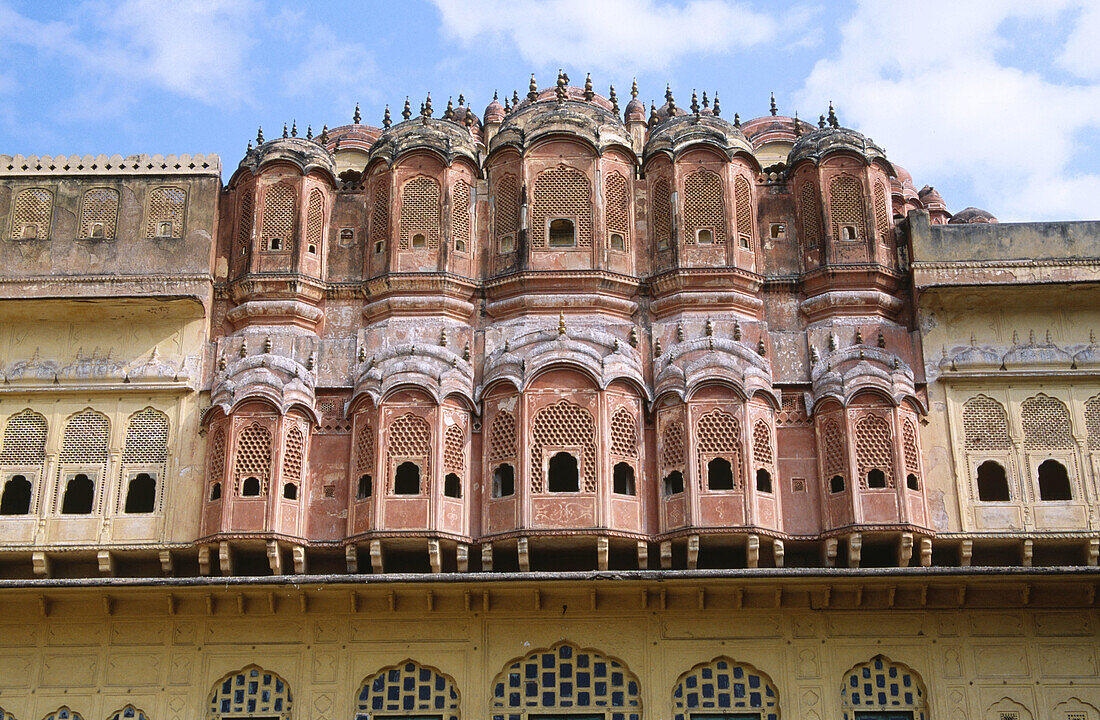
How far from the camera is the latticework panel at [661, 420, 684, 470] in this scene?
623 inches

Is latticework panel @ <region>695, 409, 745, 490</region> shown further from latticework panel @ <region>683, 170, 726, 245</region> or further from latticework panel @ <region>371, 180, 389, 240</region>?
latticework panel @ <region>371, 180, 389, 240</region>

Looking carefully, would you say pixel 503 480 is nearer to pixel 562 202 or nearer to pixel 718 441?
pixel 718 441

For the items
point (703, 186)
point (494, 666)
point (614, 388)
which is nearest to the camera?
point (494, 666)

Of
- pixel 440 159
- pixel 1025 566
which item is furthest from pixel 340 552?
pixel 1025 566

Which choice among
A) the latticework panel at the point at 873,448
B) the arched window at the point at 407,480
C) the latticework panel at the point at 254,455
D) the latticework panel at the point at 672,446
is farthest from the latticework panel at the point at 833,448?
the latticework panel at the point at 254,455

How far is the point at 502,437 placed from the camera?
16.0 metres

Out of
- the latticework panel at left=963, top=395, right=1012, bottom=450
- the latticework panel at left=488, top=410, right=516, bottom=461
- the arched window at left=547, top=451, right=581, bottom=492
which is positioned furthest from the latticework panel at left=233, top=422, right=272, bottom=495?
the latticework panel at left=963, top=395, right=1012, bottom=450

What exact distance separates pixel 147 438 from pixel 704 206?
7.44 metres

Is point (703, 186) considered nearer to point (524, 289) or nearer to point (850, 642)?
point (524, 289)

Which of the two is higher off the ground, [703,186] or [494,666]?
[703,186]

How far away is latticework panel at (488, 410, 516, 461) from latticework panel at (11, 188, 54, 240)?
648cm

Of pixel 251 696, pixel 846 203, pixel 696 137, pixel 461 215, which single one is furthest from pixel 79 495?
pixel 846 203

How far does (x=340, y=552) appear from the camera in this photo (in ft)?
51.7

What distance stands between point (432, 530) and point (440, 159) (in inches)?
198
